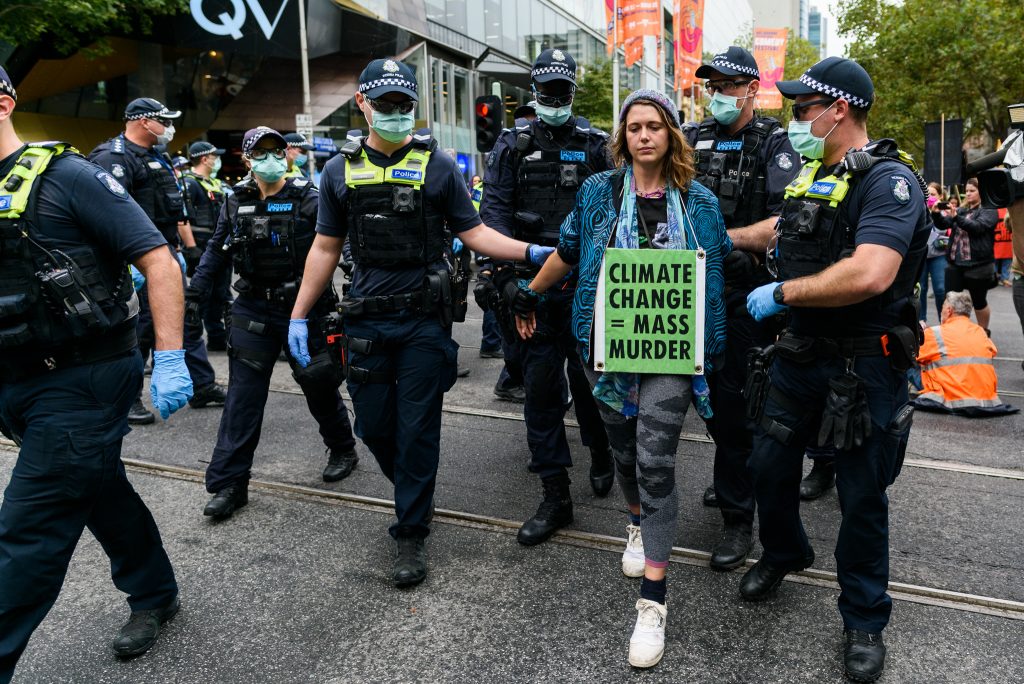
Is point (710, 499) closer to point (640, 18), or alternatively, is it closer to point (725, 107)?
point (725, 107)

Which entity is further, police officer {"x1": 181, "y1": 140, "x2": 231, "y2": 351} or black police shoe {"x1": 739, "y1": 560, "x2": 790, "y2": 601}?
police officer {"x1": 181, "y1": 140, "x2": 231, "y2": 351}

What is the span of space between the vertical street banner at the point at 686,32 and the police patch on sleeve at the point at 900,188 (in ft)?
58.8

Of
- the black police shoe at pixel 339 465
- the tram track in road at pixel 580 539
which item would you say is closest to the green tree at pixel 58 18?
the tram track in road at pixel 580 539

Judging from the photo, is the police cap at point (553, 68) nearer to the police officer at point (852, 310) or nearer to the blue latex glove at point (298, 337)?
the police officer at point (852, 310)

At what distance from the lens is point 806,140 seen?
10.1ft

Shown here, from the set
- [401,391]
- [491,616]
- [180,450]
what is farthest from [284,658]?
[180,450]

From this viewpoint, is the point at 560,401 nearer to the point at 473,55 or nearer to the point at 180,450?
the point at 180,450

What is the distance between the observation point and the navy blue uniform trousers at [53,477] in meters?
2.66

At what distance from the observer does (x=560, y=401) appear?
4168mm

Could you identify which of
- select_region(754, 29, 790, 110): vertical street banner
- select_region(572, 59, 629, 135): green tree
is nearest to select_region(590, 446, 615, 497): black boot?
select_region(754, 29, 790, 110): vertical street banner

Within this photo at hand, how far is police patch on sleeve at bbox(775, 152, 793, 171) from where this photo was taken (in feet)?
12.9

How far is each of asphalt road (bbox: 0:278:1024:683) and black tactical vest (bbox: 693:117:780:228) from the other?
160 centimetres

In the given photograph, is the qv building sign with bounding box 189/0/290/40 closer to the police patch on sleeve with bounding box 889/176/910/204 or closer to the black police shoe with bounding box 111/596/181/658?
the black police shoe with bounding box 111/596/181/658

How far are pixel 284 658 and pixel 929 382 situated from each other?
5676 mm
